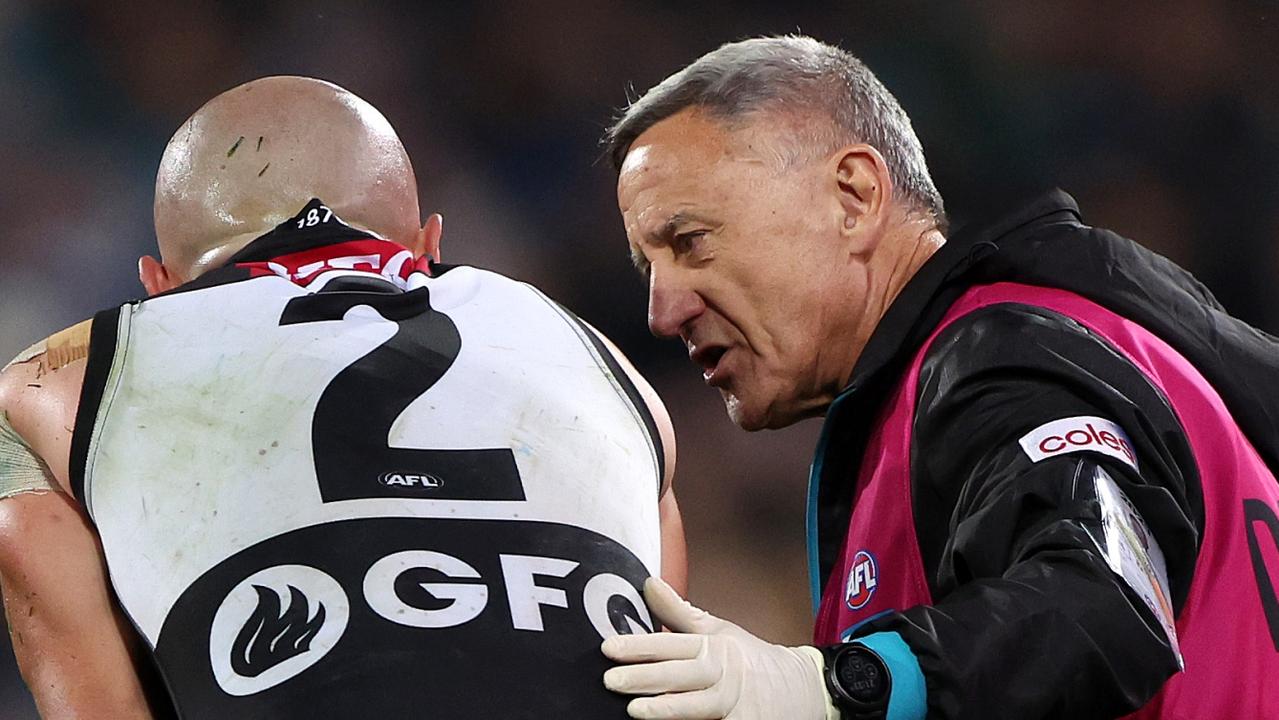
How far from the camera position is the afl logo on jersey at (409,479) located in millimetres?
1525

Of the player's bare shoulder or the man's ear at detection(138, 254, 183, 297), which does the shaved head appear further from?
the player's bare shoulder

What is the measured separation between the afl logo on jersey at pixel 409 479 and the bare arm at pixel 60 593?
1.28 ft

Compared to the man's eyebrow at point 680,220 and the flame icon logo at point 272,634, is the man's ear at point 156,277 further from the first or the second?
the flame icon logo at point 272,634

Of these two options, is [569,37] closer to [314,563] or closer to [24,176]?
[24,176]

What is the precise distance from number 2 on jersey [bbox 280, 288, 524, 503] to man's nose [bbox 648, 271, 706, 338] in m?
0.73

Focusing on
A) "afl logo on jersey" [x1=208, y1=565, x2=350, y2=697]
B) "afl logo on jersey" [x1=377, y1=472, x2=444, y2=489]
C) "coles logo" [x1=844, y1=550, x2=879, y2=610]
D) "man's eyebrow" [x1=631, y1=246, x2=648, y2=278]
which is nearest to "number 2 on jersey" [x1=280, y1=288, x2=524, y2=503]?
"afl logo on jersey" [x1=377, y1=472, x2=444, y2=489]

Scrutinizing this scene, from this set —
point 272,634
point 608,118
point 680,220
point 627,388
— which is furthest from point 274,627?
point 608,118

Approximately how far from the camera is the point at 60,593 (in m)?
1.67

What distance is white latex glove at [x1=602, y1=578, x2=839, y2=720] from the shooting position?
4.58 feet

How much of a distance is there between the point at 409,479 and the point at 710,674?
372mm

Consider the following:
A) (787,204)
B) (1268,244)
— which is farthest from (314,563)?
(1268,244)

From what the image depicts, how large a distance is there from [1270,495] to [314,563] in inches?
46.8

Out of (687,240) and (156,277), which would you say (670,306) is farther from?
(156,277)

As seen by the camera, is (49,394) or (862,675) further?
(49,394)
